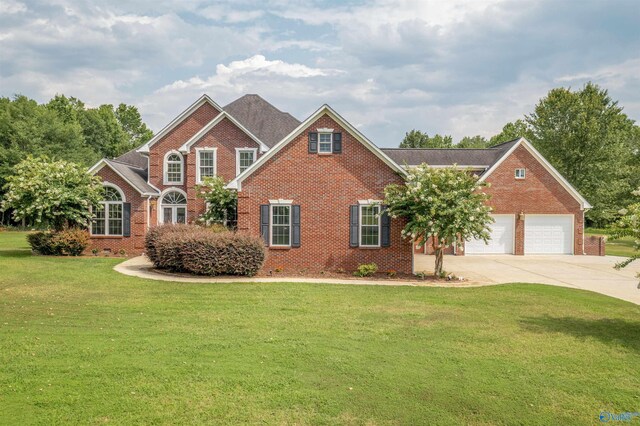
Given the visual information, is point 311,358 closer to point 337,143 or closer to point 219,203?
point 337,143

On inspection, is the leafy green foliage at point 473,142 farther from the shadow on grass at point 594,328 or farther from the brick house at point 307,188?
the shadow on grass at point 594,328

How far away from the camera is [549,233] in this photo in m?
25.4

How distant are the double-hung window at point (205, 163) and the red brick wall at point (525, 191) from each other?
51.7 ft

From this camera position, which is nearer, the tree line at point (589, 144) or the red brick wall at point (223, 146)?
the red brick wall at point (223, 146)

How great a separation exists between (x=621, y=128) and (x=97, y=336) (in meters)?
47.3

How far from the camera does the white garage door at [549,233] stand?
25.3 m

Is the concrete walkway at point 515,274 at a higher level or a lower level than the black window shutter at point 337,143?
lower

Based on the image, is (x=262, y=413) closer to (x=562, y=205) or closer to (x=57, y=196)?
(x=57, y=196)

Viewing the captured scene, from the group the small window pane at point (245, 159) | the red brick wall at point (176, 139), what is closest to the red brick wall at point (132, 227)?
the red brick wall at point (176, 139)

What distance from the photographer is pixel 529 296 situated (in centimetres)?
1243

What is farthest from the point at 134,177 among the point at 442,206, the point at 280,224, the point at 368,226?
the point at 442,206

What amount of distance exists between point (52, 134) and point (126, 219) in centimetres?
3874

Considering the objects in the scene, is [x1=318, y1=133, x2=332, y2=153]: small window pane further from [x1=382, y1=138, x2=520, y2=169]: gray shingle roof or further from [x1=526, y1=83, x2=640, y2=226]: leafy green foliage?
[x1=526, y1=83, x2=640, y2=226]: leafy green foliage

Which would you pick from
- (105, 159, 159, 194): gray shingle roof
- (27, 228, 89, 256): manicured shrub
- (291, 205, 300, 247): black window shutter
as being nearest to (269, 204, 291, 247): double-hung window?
(291, 205, 300, 247): black window shutter
